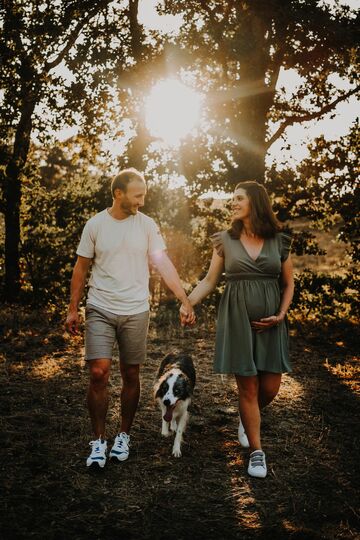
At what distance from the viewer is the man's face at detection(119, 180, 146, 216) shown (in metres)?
4.54

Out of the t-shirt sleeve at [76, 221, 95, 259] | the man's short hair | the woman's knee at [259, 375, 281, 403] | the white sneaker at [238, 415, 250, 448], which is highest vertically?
the man's short hair

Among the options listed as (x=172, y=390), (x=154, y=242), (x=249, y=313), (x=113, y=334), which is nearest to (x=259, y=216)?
(x=249, y=313)

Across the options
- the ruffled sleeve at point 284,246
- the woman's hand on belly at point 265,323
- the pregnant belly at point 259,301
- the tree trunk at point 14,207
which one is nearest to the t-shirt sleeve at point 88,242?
the pregnant belly at point 259,301

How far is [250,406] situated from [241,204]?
1.71 meters

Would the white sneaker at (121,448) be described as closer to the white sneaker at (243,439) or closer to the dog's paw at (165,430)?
the dog's paw at (165,430)

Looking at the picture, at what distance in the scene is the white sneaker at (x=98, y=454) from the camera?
4.53m

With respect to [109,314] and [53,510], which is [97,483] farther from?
[109,314]

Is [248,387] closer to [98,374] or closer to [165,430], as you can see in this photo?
[98,374]

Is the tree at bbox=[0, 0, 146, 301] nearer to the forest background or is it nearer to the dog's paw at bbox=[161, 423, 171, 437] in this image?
A: the forest background

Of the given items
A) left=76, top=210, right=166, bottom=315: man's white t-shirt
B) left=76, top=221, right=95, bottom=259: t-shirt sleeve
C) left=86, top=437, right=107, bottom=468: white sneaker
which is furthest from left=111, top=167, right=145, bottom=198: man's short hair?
left=86, top=437, right=107, bottom=468: white sneaker

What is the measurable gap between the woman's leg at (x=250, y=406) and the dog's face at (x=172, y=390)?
0.91 m

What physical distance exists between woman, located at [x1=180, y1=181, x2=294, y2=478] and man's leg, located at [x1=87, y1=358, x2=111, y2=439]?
946 mm

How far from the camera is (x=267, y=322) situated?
4.49m

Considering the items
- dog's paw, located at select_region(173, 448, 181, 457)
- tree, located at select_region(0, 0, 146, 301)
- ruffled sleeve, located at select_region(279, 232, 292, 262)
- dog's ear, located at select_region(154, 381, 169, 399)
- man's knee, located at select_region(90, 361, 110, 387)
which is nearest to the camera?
man's knee, located at select_region(90, 361, 110, 387)
